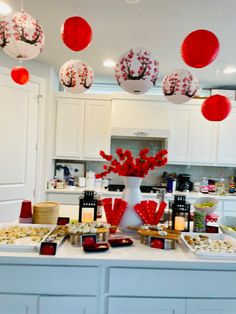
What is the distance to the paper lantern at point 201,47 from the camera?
139 cm

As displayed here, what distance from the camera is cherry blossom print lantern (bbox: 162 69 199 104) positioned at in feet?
5.98

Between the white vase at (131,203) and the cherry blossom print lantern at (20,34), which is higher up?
the cherry blossom print lantern at (20,34)

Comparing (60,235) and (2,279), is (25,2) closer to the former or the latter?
(60,235)

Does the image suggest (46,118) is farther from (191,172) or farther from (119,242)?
(119,242)

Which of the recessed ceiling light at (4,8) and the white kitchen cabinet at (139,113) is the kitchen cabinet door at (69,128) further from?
the recessed ceiling light at (4,8)

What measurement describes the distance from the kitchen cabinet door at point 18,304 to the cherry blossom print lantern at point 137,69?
4.19 feet

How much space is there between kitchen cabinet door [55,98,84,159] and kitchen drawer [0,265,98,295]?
103 inches

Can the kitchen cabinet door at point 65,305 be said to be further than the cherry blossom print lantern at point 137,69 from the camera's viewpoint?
No

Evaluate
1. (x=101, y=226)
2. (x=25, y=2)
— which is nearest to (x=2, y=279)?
(x=101, y=226)

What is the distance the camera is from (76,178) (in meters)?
3.89

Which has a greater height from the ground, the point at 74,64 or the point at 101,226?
the point at 74,64

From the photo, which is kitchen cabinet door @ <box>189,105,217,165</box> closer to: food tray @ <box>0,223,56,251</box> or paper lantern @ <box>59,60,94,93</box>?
paper lantern @ <box>59,60,94,93</box>

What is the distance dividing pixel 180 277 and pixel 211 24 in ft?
6.74

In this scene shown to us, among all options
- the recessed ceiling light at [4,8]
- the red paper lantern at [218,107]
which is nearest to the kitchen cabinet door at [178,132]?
the red paper lantern at [218,107]
